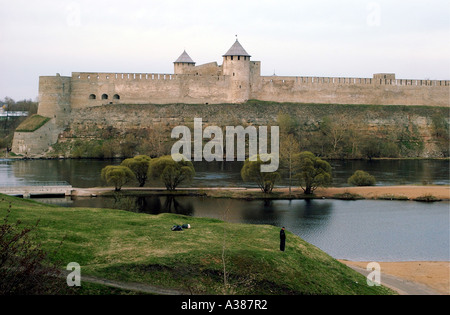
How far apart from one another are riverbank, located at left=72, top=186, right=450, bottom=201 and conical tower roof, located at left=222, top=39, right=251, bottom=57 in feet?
71.7

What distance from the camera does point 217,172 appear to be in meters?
36.8

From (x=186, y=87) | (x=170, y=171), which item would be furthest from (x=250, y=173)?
(x=186, y=87)

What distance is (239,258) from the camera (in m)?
12.7

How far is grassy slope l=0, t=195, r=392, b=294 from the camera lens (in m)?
11.6

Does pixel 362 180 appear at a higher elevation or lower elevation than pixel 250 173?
lower

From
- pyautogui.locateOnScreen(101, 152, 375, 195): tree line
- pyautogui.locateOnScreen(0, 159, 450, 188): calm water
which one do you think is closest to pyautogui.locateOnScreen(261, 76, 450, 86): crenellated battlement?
pyautogui.locateOnScreen(0, 159, 450, 188): calm water

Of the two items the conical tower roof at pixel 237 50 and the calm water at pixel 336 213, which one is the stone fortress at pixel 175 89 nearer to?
the conical tower roof at pixel 237 50

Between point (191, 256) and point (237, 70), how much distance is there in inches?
1510

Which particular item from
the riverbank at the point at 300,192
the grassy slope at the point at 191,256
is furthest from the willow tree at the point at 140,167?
the grassy slope at the point at 191,256

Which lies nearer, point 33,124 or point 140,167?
point 140,167

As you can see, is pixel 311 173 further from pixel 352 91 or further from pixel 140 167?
pixel 352 91

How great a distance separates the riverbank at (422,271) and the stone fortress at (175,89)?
34453 millimetres
